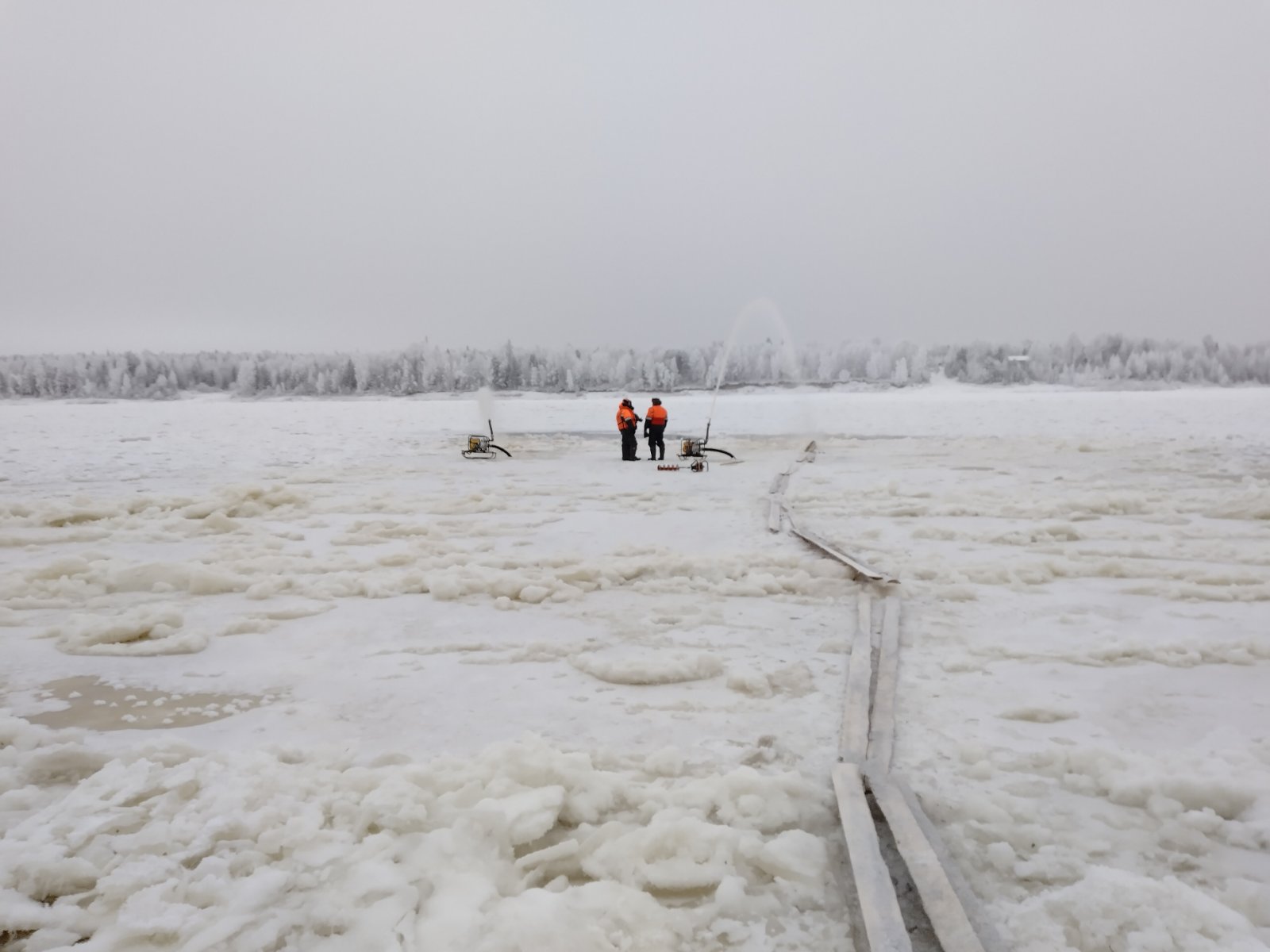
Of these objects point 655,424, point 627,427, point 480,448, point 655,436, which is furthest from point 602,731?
point 480,448

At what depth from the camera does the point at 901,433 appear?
32.8 m

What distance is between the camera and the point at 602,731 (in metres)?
4.08

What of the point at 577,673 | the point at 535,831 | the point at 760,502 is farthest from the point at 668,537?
the point at 535,831

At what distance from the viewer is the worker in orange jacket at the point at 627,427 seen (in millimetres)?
19625

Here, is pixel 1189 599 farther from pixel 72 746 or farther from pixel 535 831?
pixel 72 746

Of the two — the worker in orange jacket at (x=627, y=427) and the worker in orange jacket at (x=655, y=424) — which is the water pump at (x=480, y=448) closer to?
the worker in orange jacket at (x=627, y=427)

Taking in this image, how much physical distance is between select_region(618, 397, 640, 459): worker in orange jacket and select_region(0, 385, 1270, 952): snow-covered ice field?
956 centimetres

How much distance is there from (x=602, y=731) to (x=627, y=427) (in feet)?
52.1

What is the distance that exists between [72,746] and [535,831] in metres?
2.49

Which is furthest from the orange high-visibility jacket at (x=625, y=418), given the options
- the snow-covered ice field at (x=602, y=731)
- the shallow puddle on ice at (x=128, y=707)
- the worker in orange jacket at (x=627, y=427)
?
the shallow puddle on ice at (x=128, y=707)

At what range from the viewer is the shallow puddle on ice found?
170 inches

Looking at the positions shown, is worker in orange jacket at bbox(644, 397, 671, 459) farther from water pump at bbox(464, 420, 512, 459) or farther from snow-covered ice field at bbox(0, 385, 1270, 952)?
snow-covered ice field at bbox(0, 385, 1270, 952)

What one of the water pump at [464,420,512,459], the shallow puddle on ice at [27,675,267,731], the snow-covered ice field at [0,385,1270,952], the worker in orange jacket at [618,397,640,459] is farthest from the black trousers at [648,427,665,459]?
the shallow puddle on ice at [27,675,267,731]

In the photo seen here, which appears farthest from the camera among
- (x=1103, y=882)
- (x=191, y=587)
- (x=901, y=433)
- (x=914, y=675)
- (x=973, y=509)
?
(x=901, y=433)
